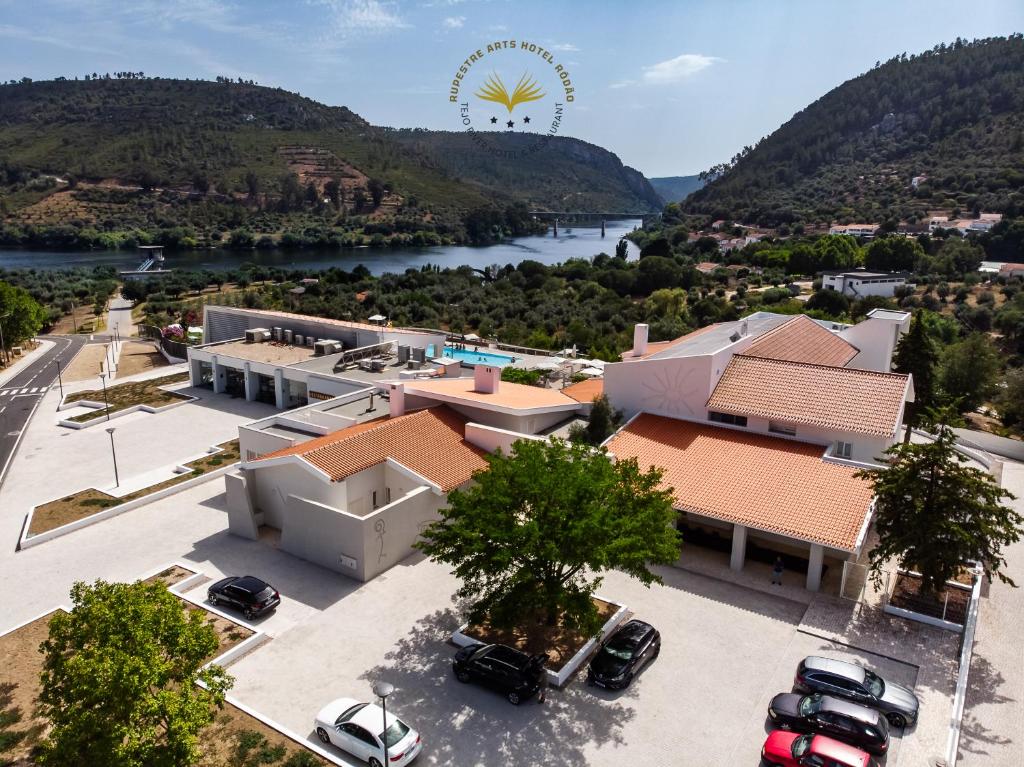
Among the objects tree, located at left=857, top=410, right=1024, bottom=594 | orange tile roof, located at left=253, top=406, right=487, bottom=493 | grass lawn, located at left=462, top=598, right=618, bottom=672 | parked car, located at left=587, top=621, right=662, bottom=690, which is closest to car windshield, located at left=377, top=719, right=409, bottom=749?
grass lawn, located at left=462, top=598, right=618, bottom=672

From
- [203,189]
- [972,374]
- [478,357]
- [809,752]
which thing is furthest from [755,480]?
[203,189]

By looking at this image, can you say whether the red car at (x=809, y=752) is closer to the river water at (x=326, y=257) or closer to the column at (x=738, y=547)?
the column at (x=738, y=547)

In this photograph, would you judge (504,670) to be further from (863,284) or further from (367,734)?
(863,284)

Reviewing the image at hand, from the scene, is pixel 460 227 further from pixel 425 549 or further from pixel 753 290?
pixel 425 549

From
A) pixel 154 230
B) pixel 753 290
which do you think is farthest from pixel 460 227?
pixel 753 290

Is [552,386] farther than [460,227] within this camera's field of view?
No

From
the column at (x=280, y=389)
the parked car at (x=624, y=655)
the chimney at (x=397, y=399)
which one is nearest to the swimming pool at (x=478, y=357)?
the column at (x=280, y=389)
